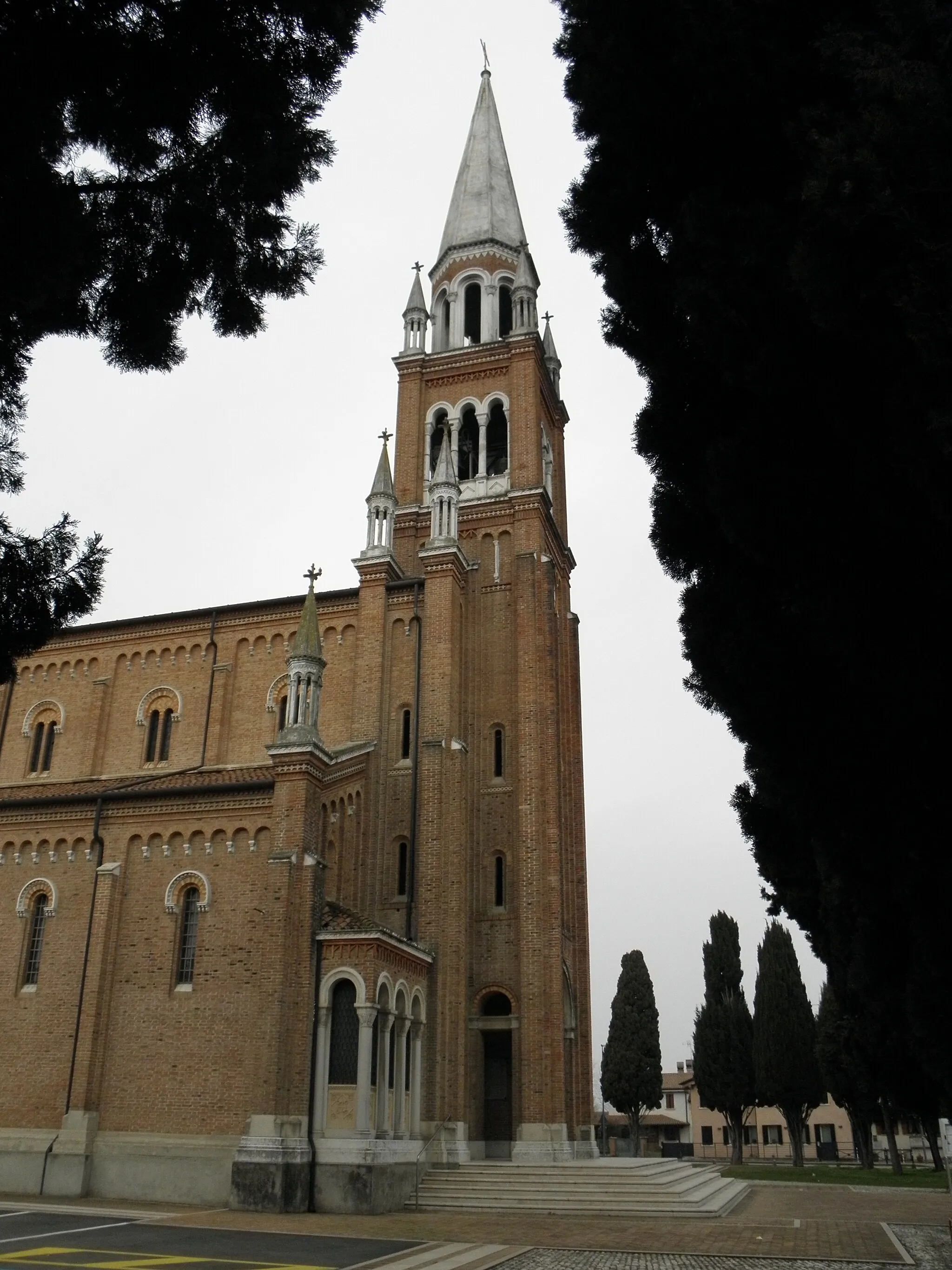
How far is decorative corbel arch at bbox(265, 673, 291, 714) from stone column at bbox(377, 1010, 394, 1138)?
10.5 metres

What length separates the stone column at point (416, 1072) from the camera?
75.5 ft

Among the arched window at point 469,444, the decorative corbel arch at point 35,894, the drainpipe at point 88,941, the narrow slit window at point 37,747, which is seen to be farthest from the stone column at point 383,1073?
the arched window at point 469,444

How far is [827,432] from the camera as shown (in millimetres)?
7309

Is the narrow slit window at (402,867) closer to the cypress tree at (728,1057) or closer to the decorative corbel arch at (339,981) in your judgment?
the decorative corbel arch at (339,981)

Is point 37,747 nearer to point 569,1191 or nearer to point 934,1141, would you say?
point 569,1191

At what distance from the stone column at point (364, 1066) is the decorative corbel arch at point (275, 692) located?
10.7m

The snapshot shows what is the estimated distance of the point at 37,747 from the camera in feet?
103

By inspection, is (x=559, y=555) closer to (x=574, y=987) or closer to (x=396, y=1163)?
(x=574, y=987)

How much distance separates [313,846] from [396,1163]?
6.63m

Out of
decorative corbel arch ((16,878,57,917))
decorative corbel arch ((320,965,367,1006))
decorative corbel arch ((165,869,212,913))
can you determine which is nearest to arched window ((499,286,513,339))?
decorative corbel arch ((165,869,212,913))

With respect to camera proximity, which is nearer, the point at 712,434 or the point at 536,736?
the point at 712,434

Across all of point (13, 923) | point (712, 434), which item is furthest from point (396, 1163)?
point (712, 434)

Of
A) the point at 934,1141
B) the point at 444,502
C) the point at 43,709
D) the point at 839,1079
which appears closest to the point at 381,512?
the point at 444,502

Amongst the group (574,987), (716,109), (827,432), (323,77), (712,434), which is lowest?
(574,987)
